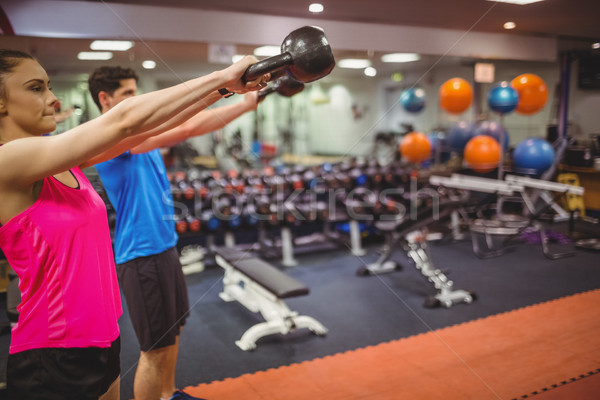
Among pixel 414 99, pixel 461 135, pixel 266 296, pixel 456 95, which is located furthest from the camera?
pixel 461 135

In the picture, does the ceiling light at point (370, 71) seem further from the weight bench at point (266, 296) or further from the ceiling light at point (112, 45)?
the weight bench at point (266, 296)

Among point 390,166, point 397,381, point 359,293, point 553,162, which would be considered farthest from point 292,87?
point 553,162

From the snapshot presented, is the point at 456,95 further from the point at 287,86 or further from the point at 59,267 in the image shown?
the point at 59,267

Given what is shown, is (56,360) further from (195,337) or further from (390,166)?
(390,166)

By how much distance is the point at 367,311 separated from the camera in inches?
144

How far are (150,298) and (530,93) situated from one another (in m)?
4.54

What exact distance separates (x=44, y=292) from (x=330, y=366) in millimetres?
1952

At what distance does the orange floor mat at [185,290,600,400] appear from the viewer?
2.39m

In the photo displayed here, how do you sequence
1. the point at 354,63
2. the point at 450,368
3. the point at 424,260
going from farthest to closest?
the point at 354,63 < the point at 424,260 < the point at 450,368

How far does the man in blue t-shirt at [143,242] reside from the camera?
1928 mm

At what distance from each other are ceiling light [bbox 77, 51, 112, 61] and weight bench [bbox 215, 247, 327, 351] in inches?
142

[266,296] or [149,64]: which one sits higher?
[149,64]

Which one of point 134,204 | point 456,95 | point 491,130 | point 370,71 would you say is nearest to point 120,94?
point 134,204

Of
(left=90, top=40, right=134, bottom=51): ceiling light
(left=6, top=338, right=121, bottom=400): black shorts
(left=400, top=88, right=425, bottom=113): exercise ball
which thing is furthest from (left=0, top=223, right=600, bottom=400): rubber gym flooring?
(left=90, top=40, right=134, bottom=51): ceiling light
